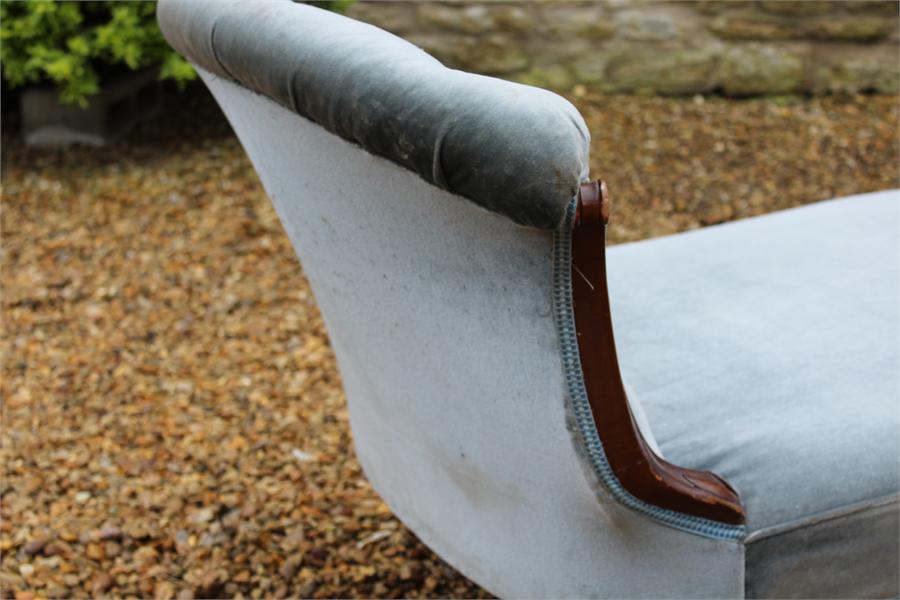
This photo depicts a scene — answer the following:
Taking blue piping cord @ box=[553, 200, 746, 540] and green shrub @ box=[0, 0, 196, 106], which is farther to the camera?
green shrub @ box=[0, 0, 196, 106]

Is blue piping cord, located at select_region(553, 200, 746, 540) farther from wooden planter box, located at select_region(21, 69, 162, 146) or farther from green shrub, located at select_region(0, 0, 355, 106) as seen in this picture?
wooden planter box, located at select_region(21, 69, 162, 146)

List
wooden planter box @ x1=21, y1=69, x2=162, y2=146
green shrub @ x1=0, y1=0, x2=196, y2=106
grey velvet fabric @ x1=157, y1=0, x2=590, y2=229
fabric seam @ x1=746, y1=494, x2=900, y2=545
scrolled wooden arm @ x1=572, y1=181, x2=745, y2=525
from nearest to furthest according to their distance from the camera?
grey velvet fabric @ x1=157, y1=0, x2=590, y2=229 < scrolled wooden arm @ x1=572, y1=181, x2=745, y2=525 < fabric seam @ x1=746, y1=494, x2=900, y2=545 < green shrub @ x1=0, y1=0, x2=196, y2=106 < wooden planter box @ x1=21, y1=69, x2=162, y2=146

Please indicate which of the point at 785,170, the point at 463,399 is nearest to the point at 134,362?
the point at 463,399

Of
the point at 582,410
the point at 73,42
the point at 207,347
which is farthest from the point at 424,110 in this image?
the point at 73,42

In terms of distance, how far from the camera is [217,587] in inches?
74.0

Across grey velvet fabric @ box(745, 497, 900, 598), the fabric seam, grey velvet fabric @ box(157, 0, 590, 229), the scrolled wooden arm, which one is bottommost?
grey velvet fabric @ box(745, 497, 900, 598)

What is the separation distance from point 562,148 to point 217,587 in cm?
127

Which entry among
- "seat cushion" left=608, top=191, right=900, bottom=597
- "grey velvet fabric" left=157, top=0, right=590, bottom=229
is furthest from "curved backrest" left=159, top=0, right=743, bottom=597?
"seat cushion" left=608, top=191, right=900, bottom=597

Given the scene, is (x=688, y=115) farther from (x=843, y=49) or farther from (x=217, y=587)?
(x=217, y=587)

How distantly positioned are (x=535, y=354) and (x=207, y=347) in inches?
66.3

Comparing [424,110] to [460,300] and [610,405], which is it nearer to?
[460,300]

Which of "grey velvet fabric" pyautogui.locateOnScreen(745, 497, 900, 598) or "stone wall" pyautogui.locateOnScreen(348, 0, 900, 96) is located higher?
"grey velvet fabric" pyautogui.locateOnScreen(745, 497, 900, 598)

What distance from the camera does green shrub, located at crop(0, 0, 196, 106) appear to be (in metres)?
3.25

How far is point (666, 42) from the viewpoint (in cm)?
406
